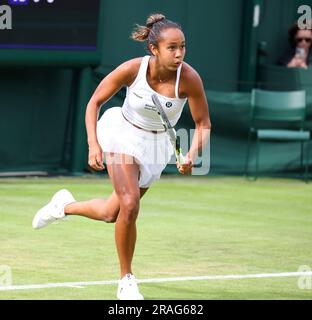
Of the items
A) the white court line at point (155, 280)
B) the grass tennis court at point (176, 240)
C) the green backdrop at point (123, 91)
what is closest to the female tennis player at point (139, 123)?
the white court line at point (155, 280)

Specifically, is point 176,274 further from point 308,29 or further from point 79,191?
point 308,29

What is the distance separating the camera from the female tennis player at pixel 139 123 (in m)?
8.23

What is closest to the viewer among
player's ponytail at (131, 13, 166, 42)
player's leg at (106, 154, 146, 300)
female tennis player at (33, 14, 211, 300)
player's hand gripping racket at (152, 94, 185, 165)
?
player's leg at (106, 154, 146, 300)

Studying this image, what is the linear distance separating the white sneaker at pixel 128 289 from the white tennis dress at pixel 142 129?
0.79m

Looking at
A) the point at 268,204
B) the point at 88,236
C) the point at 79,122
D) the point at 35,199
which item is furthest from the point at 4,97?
the point at 88,236

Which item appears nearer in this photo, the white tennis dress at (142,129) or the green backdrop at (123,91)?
the white tennis dress at (142,129)

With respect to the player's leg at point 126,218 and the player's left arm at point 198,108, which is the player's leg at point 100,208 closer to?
the player's leg at point 126,218

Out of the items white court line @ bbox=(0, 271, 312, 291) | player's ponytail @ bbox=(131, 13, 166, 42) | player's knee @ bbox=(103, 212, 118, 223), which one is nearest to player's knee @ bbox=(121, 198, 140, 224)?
player's knee @ bbox=(103, 212, 118, 223)

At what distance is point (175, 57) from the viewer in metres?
8.25

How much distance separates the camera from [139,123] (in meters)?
8.59

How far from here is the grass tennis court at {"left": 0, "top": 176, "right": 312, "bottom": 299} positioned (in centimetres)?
879

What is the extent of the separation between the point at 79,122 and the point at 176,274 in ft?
23.4

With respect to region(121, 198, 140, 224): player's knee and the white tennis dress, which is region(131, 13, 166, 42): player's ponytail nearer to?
the white tennis dress

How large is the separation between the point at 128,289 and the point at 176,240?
3.28 metres
